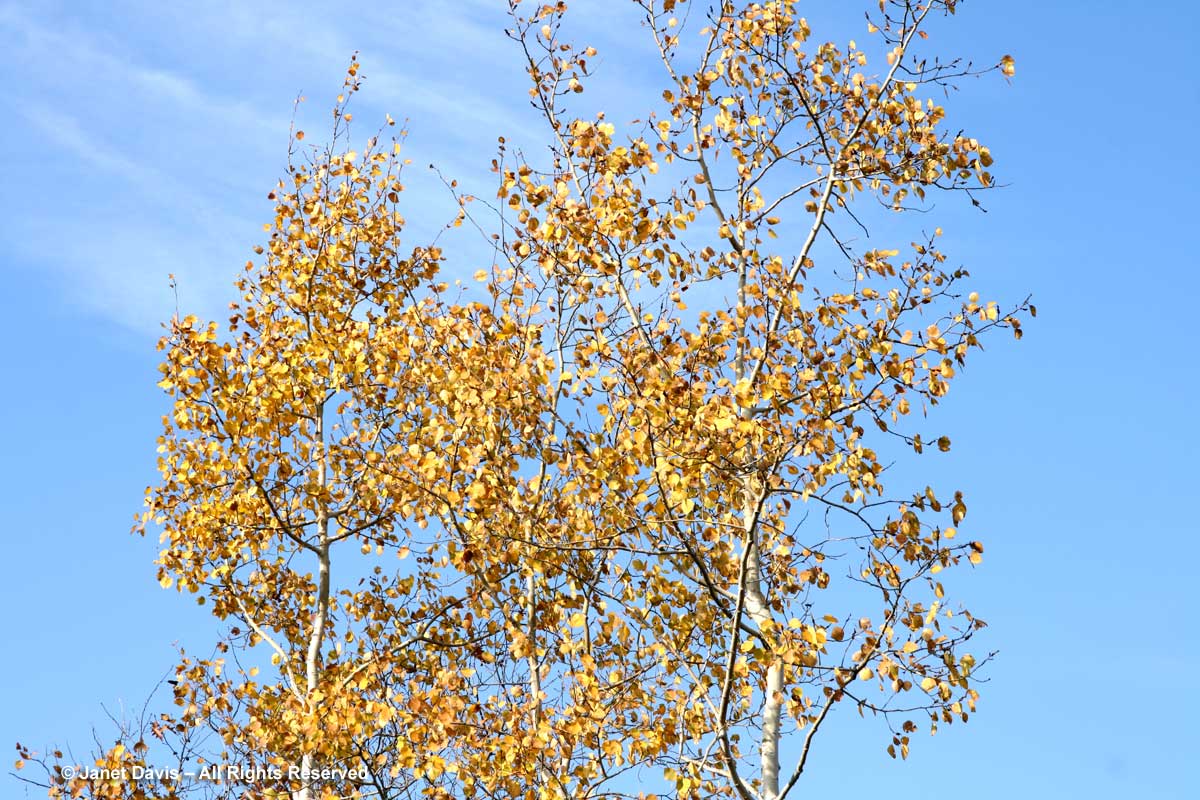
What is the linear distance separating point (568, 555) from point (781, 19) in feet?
20.2

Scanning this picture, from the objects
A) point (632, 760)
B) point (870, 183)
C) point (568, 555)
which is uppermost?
point (870, 183)

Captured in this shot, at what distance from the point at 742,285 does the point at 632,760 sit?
4.75 m

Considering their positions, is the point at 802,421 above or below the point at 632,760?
above

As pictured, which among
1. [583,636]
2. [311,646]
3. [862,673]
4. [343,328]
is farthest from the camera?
[343,328]

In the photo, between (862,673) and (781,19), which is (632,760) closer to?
Result: (862,673)

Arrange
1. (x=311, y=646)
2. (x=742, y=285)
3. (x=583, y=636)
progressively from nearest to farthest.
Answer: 1. (x=583, y=636)
2. (x=742, y=285)
3. (x=311, y=646)

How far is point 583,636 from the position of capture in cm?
1067

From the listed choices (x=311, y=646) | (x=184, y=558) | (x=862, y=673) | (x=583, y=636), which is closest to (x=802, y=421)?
(x=862, y=673)

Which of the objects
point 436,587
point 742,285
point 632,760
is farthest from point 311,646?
point 742,285

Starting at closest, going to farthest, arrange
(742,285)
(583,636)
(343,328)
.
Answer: (583,636) < (742,285) < (343,328)

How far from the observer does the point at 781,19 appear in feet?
41.1

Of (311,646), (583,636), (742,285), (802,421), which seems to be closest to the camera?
(802,421)

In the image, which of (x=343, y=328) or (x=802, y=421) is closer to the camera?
(x=802, y=421)

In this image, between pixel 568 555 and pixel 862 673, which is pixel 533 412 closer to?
pixel 568 555
